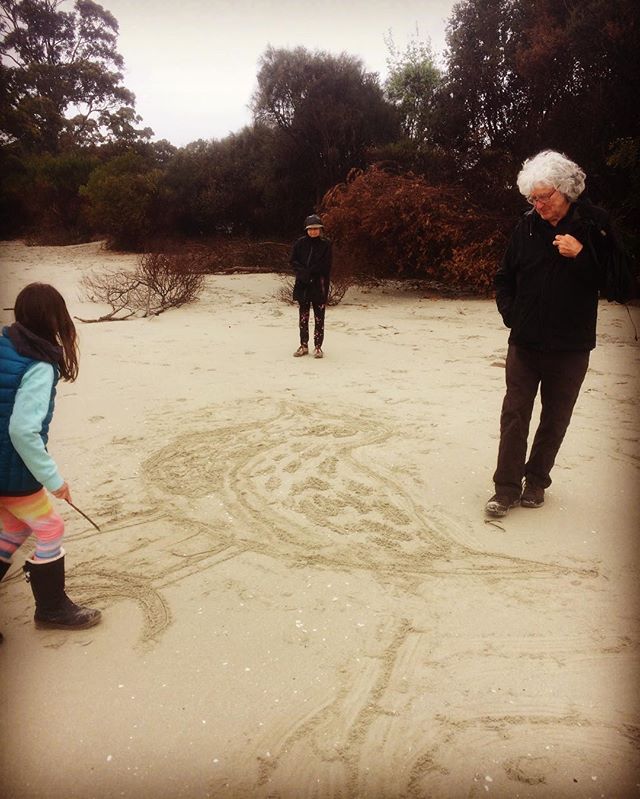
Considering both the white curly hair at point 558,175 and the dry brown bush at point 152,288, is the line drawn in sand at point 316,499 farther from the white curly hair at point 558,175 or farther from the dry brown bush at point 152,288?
the dry brown bush at point 152,288

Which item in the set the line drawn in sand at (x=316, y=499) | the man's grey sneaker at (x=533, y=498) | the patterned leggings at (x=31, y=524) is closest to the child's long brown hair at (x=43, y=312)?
the patterned leggings at (x=31, y=524)

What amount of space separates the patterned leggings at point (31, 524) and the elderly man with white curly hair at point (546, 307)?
2405 mm

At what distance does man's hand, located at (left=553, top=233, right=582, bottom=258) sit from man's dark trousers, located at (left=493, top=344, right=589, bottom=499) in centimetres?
61

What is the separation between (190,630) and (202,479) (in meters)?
1.59

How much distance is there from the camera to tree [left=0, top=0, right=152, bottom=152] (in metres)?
20.3

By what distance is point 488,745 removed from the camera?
2.01 metres

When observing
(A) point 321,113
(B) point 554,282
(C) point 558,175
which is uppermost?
(A) point 321,113

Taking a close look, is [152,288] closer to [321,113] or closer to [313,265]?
[313,265]

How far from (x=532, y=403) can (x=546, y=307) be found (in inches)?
23.5

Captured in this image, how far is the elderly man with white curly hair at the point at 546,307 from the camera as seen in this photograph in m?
3.03

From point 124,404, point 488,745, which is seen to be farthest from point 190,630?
point 124,404

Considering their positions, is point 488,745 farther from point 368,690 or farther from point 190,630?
point 190,630

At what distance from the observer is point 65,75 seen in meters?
25.6

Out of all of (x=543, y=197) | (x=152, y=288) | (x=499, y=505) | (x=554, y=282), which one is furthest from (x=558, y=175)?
(x=152, y=288)
